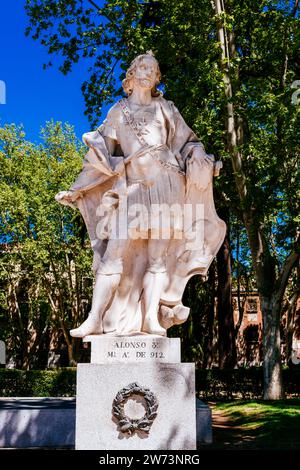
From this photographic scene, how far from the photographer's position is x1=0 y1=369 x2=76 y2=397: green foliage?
73.2 feet

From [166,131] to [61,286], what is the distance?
21.4m

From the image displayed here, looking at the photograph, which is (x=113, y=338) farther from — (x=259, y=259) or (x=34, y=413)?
(x=259, y=259)

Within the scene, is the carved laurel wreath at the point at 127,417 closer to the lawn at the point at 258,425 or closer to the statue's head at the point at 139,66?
the statue's head at the point at 139,66

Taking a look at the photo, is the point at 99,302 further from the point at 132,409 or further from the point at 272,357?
the point at 272,357

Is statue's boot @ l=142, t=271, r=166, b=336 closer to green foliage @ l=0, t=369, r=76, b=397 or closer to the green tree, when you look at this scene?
green foliage @ l=0, t=369, r=76, b=397

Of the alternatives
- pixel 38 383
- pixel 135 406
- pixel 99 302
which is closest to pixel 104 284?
pixel 99 302

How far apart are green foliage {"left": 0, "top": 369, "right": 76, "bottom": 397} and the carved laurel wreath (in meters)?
17.5

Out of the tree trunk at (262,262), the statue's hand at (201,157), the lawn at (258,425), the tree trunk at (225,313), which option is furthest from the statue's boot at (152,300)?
A: the tree trunk at (225,313)

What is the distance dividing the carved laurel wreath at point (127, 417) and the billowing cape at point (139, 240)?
736 millimetres

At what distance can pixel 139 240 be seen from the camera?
20.0 ft

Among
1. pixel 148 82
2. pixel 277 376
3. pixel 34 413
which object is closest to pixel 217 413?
pixel 277 376

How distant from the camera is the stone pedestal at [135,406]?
531 centimetres

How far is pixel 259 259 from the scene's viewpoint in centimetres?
1745

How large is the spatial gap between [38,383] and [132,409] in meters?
18.4
